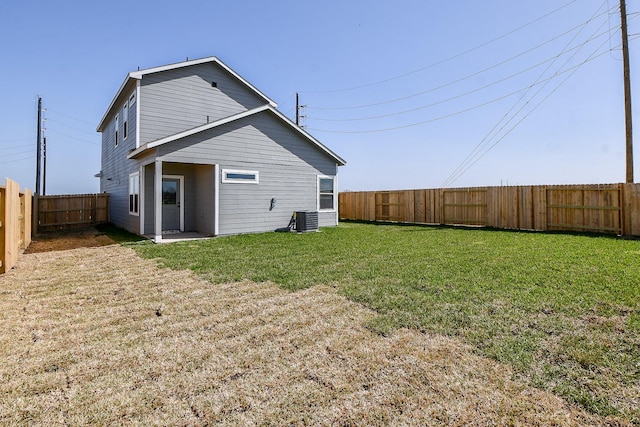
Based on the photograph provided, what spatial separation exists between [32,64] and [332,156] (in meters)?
14.4

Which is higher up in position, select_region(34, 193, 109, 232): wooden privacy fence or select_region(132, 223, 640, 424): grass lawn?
select_region(34, 193, 109, 232): wooden privacy fence

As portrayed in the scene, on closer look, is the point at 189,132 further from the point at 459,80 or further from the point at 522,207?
the point at 459,80

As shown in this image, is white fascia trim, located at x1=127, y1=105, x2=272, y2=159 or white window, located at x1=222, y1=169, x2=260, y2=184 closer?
white fascia trim, located at x1=127, y1=105, x2=272, y2=159

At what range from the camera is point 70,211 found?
14.2m

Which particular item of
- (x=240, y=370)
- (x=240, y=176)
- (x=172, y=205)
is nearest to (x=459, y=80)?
(x=240, y=176)

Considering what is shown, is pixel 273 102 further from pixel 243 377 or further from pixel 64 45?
pixel 243 377

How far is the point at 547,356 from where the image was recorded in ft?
8.79

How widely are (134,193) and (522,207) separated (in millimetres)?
14787

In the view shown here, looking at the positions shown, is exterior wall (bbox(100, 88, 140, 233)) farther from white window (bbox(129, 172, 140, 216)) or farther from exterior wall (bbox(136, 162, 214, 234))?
exterior wall (bbox(136, 162, 214, 234))

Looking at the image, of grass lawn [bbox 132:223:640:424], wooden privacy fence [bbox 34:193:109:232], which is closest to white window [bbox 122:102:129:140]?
wooden privacy fence [bbox 34:193:109:232]

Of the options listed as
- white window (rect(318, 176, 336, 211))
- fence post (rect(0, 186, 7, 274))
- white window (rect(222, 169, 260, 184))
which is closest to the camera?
fence post (rect(0, 186, 7, 274))

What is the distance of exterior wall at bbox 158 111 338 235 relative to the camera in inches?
420

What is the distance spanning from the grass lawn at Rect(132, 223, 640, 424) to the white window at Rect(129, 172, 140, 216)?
3.37 metres

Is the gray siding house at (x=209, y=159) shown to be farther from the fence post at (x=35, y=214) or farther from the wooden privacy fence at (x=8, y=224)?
the wooden privacy fence at (x=8, y=224)
